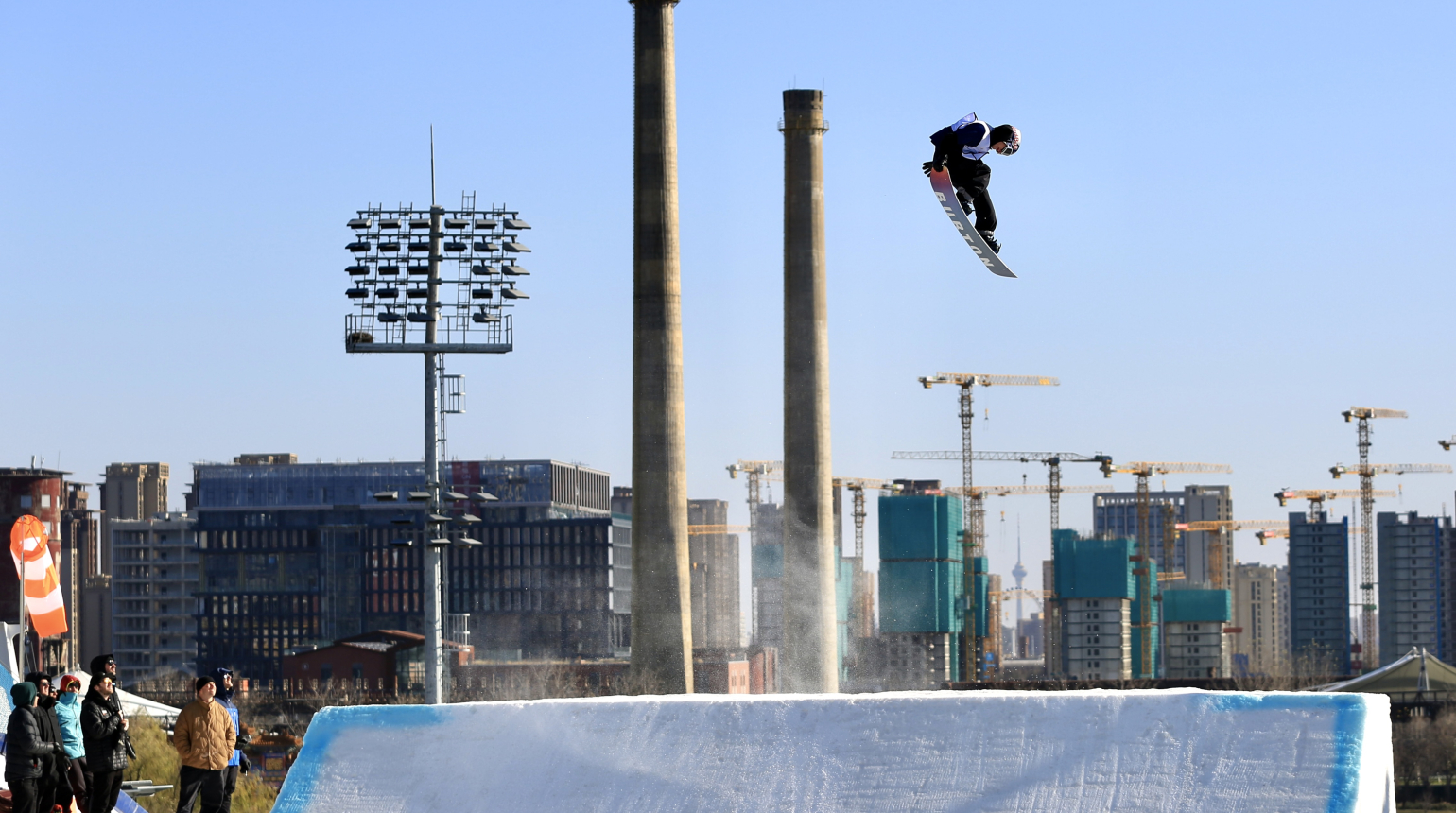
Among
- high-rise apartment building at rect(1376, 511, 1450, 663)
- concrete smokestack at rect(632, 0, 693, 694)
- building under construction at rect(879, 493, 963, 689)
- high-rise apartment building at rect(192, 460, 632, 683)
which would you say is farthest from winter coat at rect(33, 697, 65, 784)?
high-rise apartment building at rect(1376, 511, 1450, 663)

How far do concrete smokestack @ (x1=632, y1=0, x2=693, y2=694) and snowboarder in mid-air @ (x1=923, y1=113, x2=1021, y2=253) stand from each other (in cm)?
2935

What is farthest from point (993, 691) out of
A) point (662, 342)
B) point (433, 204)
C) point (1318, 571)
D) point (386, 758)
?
point (1318, 571)

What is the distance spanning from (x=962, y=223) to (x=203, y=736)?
10678mm

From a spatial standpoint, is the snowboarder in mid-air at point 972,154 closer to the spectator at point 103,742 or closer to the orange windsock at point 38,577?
the spectator at point 103,742

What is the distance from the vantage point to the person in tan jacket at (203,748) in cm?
1432

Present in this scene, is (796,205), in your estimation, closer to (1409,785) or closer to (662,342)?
(662,342)

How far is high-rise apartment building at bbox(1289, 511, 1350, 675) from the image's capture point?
194875 millimetres

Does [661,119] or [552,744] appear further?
[661,119]

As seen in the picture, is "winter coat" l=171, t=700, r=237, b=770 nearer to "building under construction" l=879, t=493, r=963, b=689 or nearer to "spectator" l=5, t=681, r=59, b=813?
"spectator" l=5, t=681, r=59, b=813

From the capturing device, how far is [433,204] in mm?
37188

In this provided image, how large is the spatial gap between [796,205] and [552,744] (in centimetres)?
3945

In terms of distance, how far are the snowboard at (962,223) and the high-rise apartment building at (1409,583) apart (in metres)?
173

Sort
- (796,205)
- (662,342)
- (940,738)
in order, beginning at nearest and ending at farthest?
1. (940,738)
2. (662,342)
3. (796,205)

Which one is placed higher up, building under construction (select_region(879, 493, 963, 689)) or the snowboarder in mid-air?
the snowboarder in mid-air
